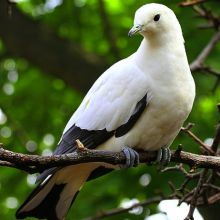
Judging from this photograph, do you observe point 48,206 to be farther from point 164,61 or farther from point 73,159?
point 73,159

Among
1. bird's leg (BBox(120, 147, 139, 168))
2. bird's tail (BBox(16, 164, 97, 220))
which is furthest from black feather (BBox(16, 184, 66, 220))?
bird's leg (BBox(120, 147, 139, 168))

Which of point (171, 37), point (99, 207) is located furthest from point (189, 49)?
point (171, 37)

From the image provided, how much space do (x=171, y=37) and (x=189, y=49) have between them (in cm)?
184

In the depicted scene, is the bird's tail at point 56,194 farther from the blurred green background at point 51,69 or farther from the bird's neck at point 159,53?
the blurred green background at point 51,69

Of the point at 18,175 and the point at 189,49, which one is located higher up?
the point at 189,49

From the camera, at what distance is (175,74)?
12.2 feet

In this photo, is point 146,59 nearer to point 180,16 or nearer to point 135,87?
point 135,87

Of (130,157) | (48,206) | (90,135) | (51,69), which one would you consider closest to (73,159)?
(130,157)

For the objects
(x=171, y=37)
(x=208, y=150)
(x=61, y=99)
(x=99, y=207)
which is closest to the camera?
(x=208, y=150)

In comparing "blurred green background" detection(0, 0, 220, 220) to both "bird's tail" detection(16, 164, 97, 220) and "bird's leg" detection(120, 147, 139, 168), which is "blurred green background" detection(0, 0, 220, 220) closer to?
"bird's tail" detection(16, 164, 97, 220)

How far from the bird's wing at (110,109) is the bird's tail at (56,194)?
230 mm

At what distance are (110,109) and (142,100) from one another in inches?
10.2

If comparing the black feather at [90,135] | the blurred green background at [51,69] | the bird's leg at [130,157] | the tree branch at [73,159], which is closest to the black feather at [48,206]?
the black feather at [90,135]

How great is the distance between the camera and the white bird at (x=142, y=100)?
3688mm
